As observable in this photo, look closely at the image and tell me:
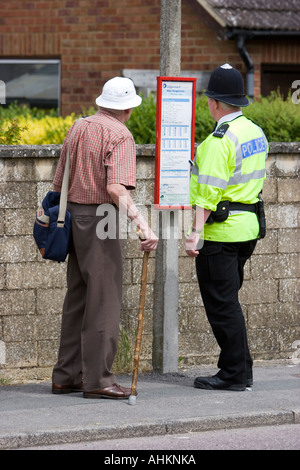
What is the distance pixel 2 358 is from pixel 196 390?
1447 mm

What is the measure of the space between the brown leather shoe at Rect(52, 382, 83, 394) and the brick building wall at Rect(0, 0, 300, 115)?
7.27 meters

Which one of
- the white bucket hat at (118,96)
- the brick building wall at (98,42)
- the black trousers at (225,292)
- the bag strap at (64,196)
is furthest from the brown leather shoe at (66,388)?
the brick building wall at (98,42)

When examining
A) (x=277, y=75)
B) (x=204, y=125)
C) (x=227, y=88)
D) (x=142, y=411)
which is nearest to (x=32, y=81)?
(x=277, y=75)

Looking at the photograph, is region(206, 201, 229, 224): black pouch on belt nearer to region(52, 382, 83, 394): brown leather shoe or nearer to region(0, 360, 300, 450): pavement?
region(0, 360, 300, 450): pavement

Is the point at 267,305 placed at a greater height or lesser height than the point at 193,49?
lesser

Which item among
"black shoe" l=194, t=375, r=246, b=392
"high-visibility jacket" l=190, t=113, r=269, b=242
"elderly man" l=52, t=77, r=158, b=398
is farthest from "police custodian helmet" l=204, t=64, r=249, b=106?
"black shoe" l=194, t=375, r=246, b=392

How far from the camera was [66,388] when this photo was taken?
22.0ft

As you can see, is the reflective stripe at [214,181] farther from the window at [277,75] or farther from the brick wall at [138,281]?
the window at [277,75]

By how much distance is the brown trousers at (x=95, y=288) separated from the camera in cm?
632

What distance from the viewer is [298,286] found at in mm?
8023

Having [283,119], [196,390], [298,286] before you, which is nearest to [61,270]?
[196,390]

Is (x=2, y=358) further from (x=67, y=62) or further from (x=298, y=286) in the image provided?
(x=67, y=62)

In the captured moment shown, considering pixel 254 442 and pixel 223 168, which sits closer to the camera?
pixel 254 442

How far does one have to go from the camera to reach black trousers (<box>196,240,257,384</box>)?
6590 millimetres
